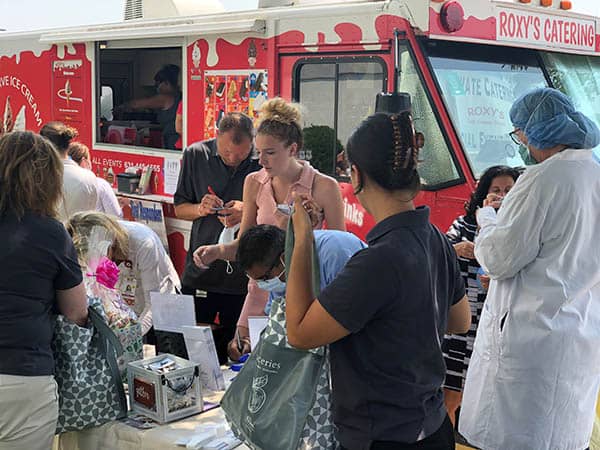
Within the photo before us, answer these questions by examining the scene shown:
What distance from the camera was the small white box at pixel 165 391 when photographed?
3.23 m

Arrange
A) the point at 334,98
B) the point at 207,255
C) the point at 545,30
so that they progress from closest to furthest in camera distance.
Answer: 1. the point at 207,255
2. the point at 334,98
3. the point at 545,30

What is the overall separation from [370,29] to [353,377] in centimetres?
305

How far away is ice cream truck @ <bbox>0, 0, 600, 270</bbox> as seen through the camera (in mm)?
4871

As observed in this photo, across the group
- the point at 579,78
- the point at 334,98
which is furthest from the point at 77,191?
the point at 579,78

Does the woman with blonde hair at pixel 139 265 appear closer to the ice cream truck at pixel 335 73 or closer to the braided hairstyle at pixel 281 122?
the braided hairstyle at pixel 281 122

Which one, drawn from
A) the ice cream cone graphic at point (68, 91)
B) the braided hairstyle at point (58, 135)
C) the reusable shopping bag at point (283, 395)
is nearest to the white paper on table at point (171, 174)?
the braided hairstyle at point (58, 135)

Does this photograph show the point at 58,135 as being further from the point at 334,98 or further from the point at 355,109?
the point at 355,109

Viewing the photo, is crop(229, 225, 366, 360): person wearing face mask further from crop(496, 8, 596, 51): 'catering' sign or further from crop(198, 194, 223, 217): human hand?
crop(496, 8, 596, 51): 'catering' sign

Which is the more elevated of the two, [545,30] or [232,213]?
[545,30]

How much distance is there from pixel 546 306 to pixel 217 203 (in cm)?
208

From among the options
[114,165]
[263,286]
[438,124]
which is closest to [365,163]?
[263,286]

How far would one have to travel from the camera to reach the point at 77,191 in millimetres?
5293

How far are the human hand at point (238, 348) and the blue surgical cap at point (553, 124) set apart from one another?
153 cm

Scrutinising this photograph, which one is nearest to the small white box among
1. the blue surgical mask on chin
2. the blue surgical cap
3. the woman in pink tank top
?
the blue surgical mask on chin
